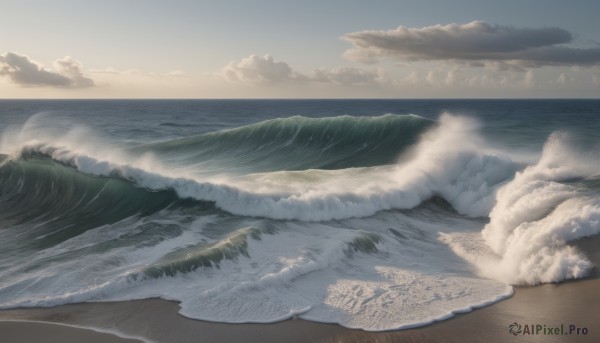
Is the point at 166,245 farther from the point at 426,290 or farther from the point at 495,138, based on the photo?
the point at 495,138

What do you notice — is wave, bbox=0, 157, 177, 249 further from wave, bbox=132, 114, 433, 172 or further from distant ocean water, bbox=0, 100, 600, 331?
wave, bbox=132, 114, 433, 172

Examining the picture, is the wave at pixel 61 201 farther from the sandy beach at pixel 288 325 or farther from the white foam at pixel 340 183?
the sandy beach at pixel 288 325

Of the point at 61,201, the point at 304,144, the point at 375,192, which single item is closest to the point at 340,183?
the point at 375,192

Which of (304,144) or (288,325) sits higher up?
(304,144)

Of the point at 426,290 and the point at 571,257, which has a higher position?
the point at 571,257

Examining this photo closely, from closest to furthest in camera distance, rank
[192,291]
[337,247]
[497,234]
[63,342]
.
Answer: [63,342]
[192,291]
[337,247]
[497,234]

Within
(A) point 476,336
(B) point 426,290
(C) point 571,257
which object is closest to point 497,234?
(C) point 571,257

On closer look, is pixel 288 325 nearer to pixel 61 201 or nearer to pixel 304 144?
pixel 61 201
